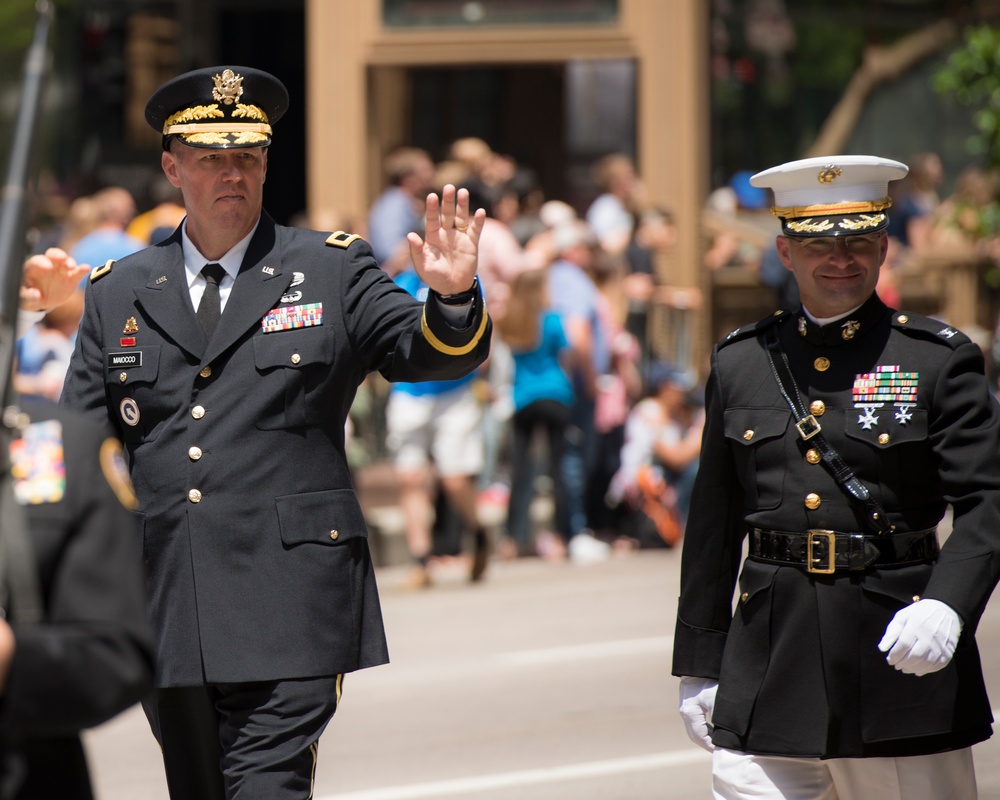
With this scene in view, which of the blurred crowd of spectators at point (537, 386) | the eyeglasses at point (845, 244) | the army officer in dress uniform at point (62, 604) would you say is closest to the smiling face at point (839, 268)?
the eyeglasses at point (845, 244)

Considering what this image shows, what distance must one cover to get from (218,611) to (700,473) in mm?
1218

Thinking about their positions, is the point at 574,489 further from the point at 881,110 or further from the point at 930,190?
the point at 881,110

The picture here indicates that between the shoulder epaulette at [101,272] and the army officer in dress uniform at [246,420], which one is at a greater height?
the shoulder epaulette at [101,272]

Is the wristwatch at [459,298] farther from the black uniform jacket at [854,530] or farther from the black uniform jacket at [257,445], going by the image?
the black uniform jacket at [854,530]

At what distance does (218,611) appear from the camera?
4.21 meters

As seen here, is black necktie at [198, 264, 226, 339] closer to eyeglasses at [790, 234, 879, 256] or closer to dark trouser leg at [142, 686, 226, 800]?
dark trouser leg at [142, 686, 226, 800]

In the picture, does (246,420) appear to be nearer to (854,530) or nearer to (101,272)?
(101,272)

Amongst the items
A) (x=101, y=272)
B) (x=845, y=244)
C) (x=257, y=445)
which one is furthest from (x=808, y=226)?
(x=101, y=272)

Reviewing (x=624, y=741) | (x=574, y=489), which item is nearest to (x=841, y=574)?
(x=624, y=741)

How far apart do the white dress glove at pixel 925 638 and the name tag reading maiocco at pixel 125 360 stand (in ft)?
6.31

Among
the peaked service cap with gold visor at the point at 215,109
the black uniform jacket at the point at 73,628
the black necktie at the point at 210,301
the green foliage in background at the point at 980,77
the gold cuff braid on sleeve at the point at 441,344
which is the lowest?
the black uniform jacket at the point at 73,628

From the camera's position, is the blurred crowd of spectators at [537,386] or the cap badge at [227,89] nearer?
the cap badge at [227,89]

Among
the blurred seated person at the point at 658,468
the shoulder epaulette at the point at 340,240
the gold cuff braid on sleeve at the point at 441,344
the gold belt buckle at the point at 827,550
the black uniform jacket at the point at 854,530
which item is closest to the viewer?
Answer: the black uniform jacket at the point at 854,530

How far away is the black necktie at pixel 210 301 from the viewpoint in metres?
4.38
